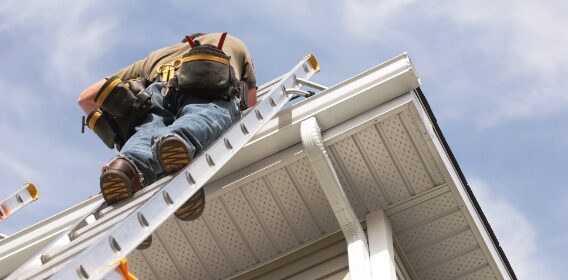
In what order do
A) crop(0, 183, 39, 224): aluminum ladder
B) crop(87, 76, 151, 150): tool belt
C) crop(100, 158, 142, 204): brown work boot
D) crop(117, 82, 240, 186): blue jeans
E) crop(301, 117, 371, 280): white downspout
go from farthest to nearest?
crop(0, 183, 39, 224): aluminum ladder < crop(301, 117, 371, 280): white downspout < crop(87, 76, 151, 150): tool belt < crop(117, 82, 240, 186): blue jeans < crop(100, 158, 142, 204): brown work boot

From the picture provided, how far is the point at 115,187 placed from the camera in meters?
4.28

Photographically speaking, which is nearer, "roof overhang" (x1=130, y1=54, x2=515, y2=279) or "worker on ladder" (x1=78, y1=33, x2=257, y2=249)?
"worker on ladder" (x1=78, y1=33, x2=257, y2=249)

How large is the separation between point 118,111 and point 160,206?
66.4 inches

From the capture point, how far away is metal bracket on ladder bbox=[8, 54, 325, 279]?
298 centimetres

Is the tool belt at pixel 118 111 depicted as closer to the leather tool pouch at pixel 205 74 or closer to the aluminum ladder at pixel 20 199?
the leather tool pouch at pixel 205 74

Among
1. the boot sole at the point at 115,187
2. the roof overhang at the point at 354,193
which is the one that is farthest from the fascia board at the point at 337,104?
the boot sole at the point at 115,187

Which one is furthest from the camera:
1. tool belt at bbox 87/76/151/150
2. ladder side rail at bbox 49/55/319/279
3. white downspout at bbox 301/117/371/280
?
white downspout at bbox 301/117/371/280

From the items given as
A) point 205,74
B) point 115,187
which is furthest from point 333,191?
point 115,187

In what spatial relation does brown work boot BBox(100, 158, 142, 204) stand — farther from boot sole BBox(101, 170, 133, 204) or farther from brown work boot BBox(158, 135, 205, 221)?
brown work boot BBox(158, 135, 205, 221)

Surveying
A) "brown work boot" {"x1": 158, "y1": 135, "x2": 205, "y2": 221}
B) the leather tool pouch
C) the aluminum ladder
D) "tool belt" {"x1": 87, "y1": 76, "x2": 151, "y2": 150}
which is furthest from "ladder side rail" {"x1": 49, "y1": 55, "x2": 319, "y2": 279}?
the aluminum ladder

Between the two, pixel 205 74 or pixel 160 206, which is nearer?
pixel 160 206

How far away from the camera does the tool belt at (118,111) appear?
16.7 ft

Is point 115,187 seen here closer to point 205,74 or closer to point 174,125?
point 174,125

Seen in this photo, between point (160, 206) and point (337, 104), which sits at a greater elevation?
point (337, 104)
